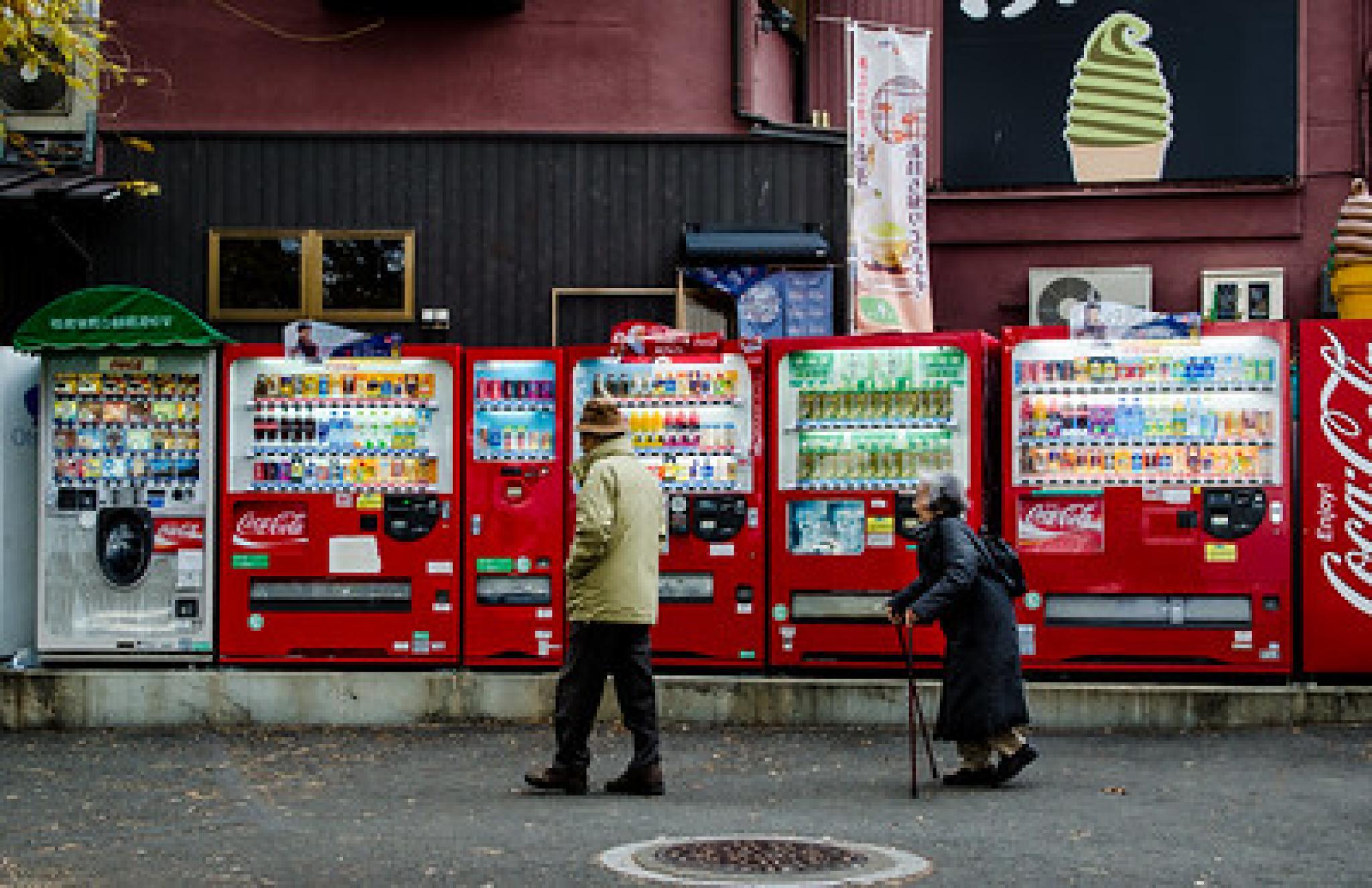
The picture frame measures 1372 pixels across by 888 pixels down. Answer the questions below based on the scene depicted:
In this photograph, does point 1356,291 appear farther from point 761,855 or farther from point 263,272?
point 263,272

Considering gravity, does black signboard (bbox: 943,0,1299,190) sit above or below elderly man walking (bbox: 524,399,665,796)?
above

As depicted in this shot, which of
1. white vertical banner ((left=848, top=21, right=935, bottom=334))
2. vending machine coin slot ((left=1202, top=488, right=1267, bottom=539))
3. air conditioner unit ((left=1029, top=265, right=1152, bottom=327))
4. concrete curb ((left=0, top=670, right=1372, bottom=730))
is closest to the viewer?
vending machine coin slot ((left=1202, top=488, right=1267, bottom=539))

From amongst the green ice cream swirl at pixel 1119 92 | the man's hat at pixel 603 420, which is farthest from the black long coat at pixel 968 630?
the green ice cream swirl at pixel 1119 92

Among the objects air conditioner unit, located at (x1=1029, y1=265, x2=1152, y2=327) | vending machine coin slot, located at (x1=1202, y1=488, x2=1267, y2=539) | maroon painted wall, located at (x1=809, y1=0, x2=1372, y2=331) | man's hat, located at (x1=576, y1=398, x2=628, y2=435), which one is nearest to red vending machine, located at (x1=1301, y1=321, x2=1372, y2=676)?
vending machine coin slot, located at (x1=1202, y1=488, x2=1267, y2=539)

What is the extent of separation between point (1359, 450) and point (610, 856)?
6.68 meters

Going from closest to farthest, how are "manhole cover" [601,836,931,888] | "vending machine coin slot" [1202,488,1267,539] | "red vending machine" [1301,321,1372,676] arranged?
"manhole cover" [601,836,931,888] < "red vending machine" [1301,321,1372,676] < "vending machine coin slot" [1202,488,1267,539]

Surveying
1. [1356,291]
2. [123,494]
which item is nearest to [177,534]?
[123,494]

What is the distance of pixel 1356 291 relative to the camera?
48.7 ft

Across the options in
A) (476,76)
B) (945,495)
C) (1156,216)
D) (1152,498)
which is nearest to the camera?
(945,495)

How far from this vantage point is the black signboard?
756 inches

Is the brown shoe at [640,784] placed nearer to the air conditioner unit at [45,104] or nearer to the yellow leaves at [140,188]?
the yellow leaves at [140,188]

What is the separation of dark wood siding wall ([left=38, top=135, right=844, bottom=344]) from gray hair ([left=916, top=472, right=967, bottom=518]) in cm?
718

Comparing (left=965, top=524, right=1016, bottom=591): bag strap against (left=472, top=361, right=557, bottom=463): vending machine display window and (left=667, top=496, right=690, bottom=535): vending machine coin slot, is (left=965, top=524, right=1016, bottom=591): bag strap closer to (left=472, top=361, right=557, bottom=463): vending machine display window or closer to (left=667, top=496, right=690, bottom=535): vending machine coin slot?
(left=667, top=496, right=690, bottom=535): vending machine coin slot

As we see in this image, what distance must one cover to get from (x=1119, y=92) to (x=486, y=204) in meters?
7.67
